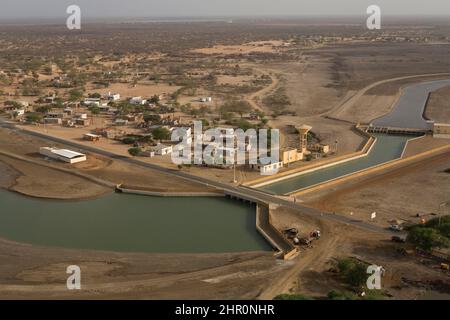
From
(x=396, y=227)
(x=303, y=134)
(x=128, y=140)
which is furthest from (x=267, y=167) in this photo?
(x=128, y=140)

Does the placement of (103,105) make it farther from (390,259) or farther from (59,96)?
(390,259)

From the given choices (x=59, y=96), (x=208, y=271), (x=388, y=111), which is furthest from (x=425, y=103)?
(x=208, y=271)

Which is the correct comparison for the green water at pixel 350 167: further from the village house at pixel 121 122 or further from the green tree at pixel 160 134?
the village house at pixel 121 122

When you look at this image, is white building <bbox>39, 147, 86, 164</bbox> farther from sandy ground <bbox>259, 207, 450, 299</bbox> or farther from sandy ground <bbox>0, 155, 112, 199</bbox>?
sandy ground <bbox>259, 207, 450, 299</bbox>

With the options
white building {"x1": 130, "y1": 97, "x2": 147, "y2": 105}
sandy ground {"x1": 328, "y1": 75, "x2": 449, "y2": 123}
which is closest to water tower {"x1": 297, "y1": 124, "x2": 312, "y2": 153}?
sandy ground {"x1": 328, "y1": 75, "x2": 449, "y2": 123}

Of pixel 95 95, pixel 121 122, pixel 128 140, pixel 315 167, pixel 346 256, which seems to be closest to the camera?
pixel 346 256

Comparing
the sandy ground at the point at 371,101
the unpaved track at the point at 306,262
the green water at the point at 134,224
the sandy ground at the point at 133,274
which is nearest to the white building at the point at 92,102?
the sandy ground at the point at 371,101

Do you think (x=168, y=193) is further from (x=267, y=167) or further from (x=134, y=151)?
(x=134, y=151)
